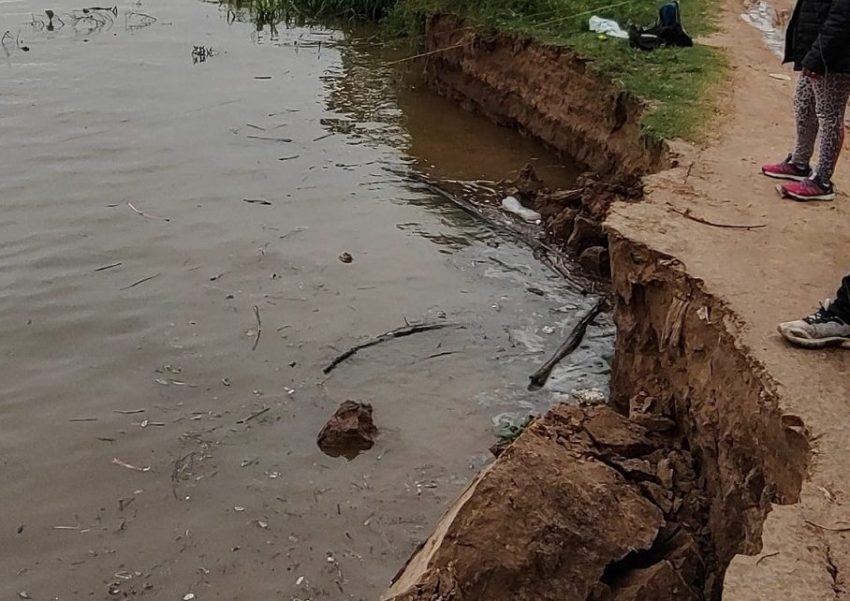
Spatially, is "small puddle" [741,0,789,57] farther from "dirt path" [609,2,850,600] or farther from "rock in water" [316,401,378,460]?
"rock in water" [316,401,378,460]

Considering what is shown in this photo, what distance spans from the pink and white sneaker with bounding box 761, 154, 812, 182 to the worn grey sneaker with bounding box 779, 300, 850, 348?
8.42ft

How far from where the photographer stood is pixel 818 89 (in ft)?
19.1

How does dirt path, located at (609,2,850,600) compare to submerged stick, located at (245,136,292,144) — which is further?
submerged stick, located at (245,136,292,144)

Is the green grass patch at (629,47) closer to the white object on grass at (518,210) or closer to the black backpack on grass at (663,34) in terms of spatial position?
the black backpack on grass at (663,34)

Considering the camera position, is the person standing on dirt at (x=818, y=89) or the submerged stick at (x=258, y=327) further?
the submerged stick at (x=258, y=327)

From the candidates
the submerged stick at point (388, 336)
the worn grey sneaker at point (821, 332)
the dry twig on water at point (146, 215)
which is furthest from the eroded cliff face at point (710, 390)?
the dry twig on water at point (146, 215)

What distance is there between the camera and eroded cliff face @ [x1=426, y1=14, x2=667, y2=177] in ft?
28.8

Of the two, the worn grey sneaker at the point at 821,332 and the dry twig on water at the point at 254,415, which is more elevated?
the worn grey sneaker at the point at 821,332

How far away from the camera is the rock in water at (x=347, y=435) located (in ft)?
17.9

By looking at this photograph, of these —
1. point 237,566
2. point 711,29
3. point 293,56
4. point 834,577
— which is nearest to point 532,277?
point 237,566

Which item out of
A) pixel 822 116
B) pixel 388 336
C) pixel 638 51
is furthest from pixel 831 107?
pixel 638 51

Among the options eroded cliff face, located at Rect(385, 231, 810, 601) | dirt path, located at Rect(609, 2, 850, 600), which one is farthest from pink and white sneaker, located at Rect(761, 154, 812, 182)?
eroded cliff face, located at Rect(385, 231, 810, 601)

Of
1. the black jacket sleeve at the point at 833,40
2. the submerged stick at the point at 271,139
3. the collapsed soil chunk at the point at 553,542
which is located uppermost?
the black jacket sleeve at the point at 833,40

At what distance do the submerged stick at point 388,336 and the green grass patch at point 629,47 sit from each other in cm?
259
